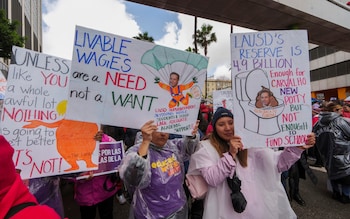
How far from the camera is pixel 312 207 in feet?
14.1

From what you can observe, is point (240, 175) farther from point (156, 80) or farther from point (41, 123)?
point (41, 123)

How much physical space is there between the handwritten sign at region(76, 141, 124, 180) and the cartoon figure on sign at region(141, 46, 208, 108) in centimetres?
114

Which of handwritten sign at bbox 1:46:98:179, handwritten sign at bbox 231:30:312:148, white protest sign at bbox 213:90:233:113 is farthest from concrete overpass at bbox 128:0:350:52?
handwritten sign at bbox 231:30:312:148

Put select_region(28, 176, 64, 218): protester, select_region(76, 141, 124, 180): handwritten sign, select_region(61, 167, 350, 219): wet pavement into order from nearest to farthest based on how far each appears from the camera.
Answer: select_region(28, 176, 64, 218): protester, select_region(76, 141, 124, 180): handwritten sign, select_region(61, 167, 350, 219): wet pavement

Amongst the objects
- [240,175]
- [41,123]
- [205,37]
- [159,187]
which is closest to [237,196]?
[240,175]

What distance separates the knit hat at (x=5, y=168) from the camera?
0.87 metres

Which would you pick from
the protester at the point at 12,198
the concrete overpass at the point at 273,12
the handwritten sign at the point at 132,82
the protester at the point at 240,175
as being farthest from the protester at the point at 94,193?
the concrete overpass at the point at 273,12

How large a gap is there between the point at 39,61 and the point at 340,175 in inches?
194

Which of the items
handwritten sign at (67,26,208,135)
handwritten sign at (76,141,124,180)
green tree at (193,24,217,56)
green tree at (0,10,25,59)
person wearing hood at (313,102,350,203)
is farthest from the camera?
green tree at (193,24,217,56)

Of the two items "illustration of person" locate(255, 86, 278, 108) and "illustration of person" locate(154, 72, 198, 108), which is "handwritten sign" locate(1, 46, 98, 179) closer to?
"illustration of person" locate(154, 72, 198, 108)

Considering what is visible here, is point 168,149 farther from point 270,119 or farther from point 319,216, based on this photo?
point 319,216

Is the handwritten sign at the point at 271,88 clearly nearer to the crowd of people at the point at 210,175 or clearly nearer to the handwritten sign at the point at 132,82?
the crowd of people at the point at 210,175

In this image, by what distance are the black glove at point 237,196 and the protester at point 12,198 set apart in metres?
1.27

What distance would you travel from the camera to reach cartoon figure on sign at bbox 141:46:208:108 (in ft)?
6.10
